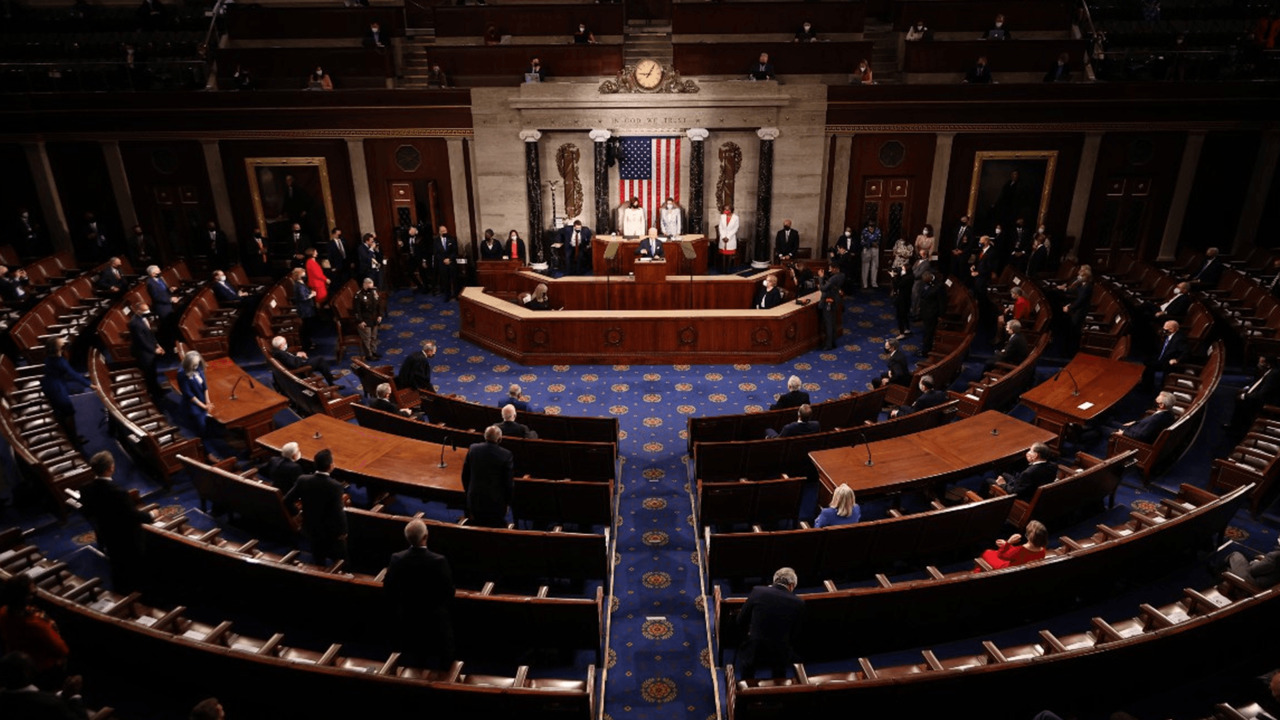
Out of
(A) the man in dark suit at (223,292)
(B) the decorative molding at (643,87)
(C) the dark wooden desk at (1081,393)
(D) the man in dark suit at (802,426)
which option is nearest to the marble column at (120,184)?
(A) the man in dark suit at (223,292)

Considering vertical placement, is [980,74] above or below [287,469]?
above

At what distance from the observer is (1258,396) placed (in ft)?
28.0

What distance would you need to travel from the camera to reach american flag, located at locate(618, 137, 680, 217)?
1557 cm

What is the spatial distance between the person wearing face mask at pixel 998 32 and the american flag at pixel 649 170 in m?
6.62

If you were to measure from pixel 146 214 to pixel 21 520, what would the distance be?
10267 mm

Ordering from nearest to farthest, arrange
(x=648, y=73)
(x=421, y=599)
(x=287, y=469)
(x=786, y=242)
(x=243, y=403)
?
1. (x=421, y=599)
2. (x=287, y=469)
3. (x=243, y=403)
4. (x=648, y=73)
5. (x=786, y=242)

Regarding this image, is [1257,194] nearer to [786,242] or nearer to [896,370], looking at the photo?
[786,242]

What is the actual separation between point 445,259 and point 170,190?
6.15 m

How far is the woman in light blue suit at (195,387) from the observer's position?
8.66 metres

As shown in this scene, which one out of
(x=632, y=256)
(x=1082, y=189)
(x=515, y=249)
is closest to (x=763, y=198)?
(x=632, y=256)

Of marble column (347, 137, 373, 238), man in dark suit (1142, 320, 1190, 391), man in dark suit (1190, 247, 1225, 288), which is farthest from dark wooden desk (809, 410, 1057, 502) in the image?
marble column (347, 137, 373, 238)

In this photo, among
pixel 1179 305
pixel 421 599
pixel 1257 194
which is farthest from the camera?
pixel 1257 194

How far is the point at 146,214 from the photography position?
1581cm

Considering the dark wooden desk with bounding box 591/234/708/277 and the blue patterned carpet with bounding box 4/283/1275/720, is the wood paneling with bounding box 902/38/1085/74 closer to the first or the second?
the blue patterned carpet with bounding box 4/283/1275/720
